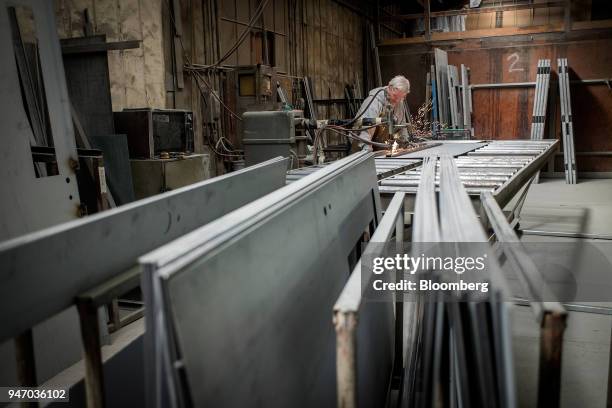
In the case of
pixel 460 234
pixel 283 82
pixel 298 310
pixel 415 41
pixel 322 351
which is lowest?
pixel 322 351

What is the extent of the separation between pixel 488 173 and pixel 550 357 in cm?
190

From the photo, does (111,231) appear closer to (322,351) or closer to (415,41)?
(322,351)

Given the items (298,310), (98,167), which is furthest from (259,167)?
(98,167)

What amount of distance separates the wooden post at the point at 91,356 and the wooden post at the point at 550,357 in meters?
0.76

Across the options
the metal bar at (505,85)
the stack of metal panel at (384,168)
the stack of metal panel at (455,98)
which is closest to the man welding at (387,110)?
the stack of metal panel at (384,168)

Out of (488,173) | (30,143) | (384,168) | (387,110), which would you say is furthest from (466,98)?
(30,143)

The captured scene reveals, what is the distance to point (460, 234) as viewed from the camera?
3.76 ft

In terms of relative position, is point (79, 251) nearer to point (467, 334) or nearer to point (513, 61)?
point (467, 334)

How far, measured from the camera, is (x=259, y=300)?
94cm

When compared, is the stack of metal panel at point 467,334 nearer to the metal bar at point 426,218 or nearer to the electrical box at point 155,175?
the metal bar at point 426,218

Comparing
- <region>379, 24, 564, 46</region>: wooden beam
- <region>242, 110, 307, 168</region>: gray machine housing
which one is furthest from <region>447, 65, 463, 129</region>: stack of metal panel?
<region>242, 110, 307, 168</region>: gray machine housing

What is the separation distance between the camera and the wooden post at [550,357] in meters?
0.85

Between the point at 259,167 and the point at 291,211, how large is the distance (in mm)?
674

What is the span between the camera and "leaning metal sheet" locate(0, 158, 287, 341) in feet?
2.68
